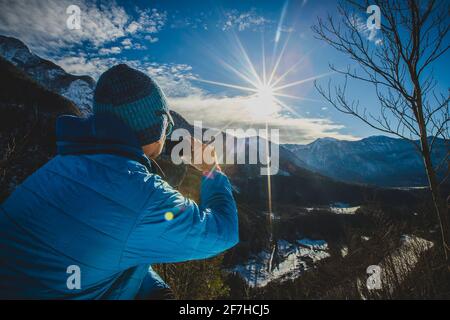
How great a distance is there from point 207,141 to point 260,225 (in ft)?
179

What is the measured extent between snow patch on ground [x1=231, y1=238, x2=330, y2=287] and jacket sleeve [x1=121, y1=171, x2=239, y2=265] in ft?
116

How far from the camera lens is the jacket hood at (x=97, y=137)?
1185 millimetres

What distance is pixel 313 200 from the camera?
307 feet

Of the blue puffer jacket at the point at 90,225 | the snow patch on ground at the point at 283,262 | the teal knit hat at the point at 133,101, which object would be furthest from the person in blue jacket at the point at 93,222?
the snow patch on ground at the point at 283,262

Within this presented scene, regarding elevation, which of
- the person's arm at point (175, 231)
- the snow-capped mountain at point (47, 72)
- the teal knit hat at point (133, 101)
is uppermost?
the snow-capped mountain at point (47, 72)

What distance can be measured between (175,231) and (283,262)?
50.4 meters

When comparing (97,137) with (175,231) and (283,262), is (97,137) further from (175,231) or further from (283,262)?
(283,262)

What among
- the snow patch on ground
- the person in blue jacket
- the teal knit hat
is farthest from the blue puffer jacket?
the snow patch on ground

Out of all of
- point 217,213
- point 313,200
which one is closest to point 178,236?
point 217,213

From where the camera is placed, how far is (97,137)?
3.93ft

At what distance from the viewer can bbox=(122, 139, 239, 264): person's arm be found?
105cm

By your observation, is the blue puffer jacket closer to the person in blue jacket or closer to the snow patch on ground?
the person in blue jacket

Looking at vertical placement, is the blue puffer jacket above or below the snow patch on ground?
below

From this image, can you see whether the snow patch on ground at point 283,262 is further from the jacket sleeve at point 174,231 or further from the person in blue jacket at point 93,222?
the person in blue jacket at point 93,222
